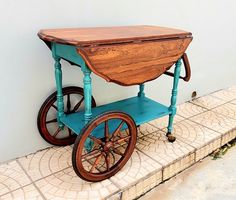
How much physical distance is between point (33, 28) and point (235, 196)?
1.67m

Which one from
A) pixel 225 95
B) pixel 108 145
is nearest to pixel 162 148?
pixel 108 145

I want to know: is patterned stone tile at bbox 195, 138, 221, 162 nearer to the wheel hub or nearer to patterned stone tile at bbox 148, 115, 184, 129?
patterned stone tile at bbox 148, 115, 184, 129

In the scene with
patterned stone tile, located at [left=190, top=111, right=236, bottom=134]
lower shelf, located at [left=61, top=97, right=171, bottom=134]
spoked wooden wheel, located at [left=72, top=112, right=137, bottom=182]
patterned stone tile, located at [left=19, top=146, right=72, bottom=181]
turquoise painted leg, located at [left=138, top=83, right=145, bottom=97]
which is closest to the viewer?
spoked wooden wheel, located at [left=72, top=112, right=137, bottom=182]

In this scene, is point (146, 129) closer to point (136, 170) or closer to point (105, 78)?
point (136, 170)

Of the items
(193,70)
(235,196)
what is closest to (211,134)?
(235,196)

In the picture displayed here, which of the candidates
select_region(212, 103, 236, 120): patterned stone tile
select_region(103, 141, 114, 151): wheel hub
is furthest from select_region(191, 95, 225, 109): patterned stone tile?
select_region(103, 141, 114, 151): wheel hub

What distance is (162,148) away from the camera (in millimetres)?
2006

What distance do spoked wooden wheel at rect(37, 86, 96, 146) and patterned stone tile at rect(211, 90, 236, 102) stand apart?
1.61 meters

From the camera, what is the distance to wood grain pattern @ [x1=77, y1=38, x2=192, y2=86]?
55.6 inches

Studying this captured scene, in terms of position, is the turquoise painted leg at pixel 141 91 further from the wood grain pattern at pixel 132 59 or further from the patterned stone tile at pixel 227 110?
the patterned stone tile at pixel 227 110

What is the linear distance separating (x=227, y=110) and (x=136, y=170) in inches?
53.7

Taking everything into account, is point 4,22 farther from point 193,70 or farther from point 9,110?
point 193,70

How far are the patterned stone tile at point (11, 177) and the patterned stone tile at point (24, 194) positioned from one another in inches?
1.4

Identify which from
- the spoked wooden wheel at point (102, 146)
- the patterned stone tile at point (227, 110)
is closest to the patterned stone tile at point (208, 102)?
the patterned stone tile at point (227, 110)
